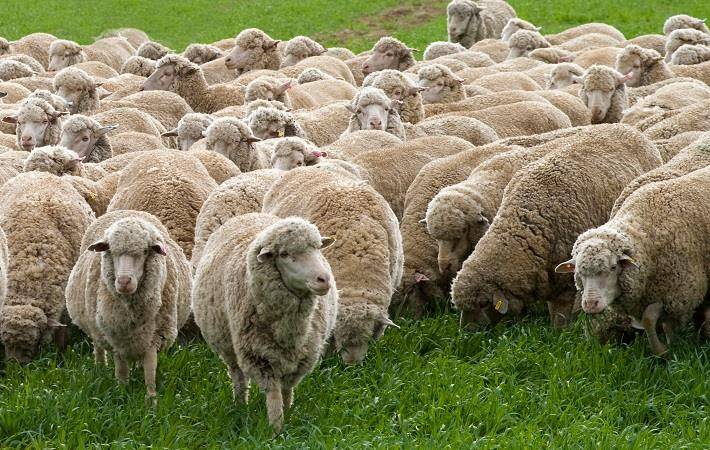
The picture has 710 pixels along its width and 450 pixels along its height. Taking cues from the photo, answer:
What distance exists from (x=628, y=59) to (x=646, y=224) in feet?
24.5

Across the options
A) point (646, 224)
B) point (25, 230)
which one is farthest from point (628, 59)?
point (25, 230)

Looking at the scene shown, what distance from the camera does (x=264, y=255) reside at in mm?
6348

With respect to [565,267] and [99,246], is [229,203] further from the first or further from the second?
[565,267]

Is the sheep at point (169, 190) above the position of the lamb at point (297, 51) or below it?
above

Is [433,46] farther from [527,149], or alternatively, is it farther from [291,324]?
[291,324]

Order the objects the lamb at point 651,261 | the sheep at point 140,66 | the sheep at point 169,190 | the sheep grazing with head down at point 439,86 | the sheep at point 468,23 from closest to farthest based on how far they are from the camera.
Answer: the lamb at point 651,261
the sheep at point 169,190
the sheep grazing with head down at point 439,86
the sheep at point 140,66
the sheep at point 468,23

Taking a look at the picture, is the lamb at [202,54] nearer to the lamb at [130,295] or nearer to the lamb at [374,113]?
the lamb at [374,113]

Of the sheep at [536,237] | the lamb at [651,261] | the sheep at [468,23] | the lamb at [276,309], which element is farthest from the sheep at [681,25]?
the lamb at [276,309]

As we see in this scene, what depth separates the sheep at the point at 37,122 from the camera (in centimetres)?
1171

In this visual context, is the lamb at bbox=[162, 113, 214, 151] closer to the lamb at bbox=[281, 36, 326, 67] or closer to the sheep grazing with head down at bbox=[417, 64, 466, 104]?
the sheep grazing with head down at bbox=[417, 64, 466, 104]

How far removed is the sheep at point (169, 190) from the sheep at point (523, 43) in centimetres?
1009

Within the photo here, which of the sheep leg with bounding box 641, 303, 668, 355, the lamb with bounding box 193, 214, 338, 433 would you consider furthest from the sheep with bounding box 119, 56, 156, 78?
the sheep leg with bounding box 641, 303, 668, 355

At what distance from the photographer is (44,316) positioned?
8.08 m

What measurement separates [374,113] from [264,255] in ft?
17.8
